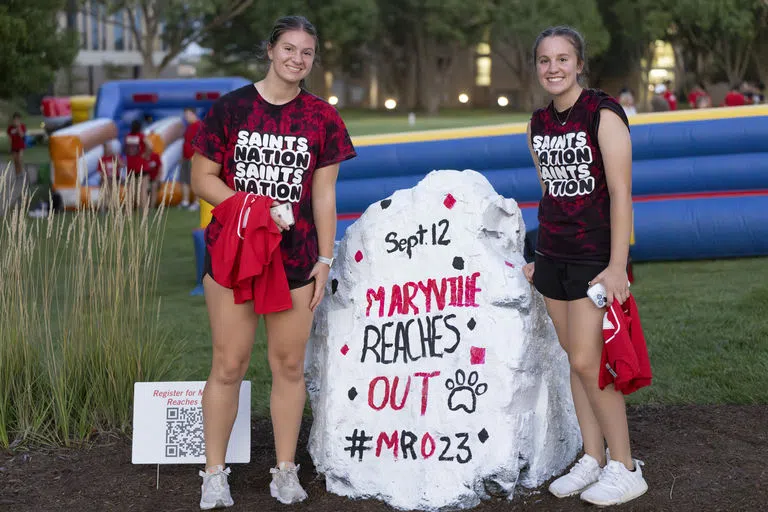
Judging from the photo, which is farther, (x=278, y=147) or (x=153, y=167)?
(x=153, y=167)

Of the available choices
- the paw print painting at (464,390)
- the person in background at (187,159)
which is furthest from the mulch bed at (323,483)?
the person in background at (187,159)

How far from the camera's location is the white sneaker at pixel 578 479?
377cm

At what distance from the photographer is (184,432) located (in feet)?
13.9

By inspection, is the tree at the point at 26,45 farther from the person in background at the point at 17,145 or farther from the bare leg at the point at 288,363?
the bare leg at the point at 288,363

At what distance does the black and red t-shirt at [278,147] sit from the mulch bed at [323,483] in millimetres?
931

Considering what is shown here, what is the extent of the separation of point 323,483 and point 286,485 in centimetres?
25

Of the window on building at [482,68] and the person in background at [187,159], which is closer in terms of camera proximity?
the person in background at [187,159]

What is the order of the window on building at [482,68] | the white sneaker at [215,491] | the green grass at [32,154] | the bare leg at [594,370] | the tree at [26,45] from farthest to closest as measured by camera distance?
the window on building at [482,68] → the green grass at [32,154] → the tree at [26,45] → the white sneaker at [215,491] → the bare leg at [594,370]

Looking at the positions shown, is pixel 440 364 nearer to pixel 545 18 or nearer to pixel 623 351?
pixel 623 351

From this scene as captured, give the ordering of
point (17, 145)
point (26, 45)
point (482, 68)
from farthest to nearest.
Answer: point (482, 68) → point (26, 45) → point (17, 145)

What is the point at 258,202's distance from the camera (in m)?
3.58

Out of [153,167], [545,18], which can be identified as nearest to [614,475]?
[153,167]

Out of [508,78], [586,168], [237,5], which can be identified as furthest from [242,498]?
[508,78]

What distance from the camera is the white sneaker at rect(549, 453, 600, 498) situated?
12.4 ft
